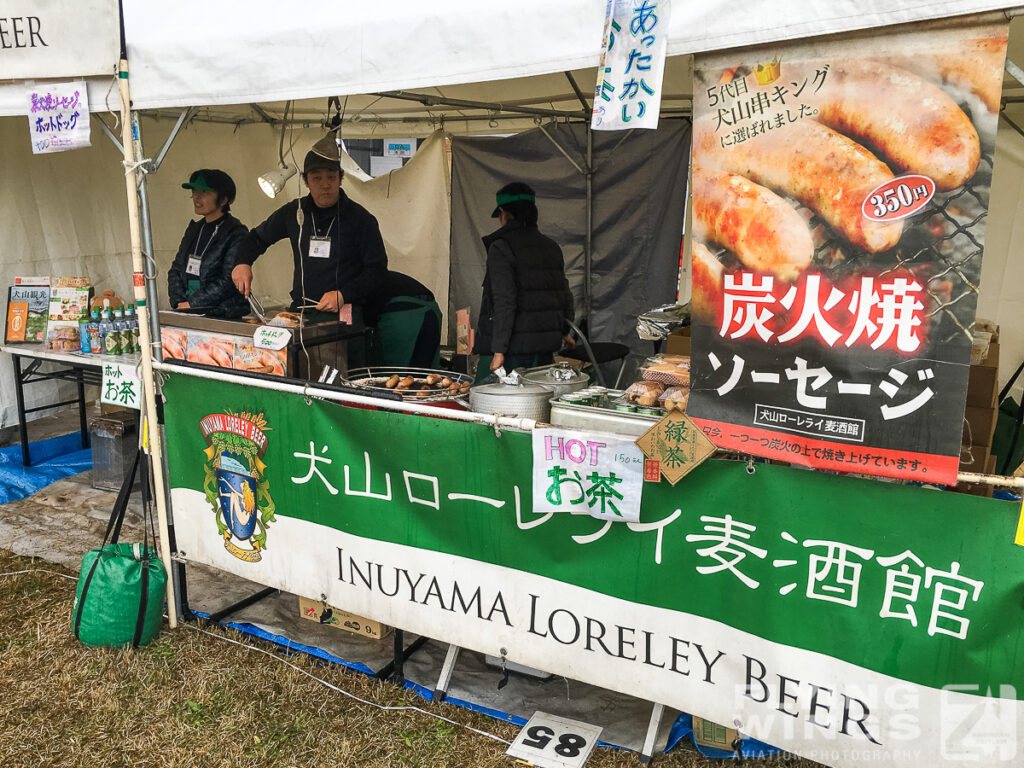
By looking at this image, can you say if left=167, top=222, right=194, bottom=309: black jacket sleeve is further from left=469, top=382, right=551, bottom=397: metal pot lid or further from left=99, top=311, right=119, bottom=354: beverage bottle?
left=469, top=382, right=551, bottom=397: metal pot lid

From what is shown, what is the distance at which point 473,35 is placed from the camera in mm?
2557

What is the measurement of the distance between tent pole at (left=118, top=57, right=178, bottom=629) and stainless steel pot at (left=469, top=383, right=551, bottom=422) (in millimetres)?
1646

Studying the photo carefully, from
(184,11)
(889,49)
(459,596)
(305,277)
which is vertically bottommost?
(459,596)

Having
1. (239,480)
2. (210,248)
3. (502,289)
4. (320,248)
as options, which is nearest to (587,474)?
(239,480)

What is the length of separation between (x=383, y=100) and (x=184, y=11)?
4270mm

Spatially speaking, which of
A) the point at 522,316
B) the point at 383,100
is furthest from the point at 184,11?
the point at 383,100

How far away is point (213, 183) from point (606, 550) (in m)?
4.07

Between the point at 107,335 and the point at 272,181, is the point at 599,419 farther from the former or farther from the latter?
the point at 107,335

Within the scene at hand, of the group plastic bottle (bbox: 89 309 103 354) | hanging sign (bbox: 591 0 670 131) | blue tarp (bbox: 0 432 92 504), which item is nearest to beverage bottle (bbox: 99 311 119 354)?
plastic bottle (bbox: 89 309 103 354)

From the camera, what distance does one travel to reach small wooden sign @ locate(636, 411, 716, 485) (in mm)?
2445

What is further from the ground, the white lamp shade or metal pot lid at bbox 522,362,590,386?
the white lamp shade

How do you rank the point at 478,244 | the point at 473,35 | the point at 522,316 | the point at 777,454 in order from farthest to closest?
the point at 478,244
the point at 522,316
the point at 473,35
the point at 777,454

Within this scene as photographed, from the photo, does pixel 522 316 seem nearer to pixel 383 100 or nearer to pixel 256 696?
pixel 256 696

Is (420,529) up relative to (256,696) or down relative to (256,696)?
up
